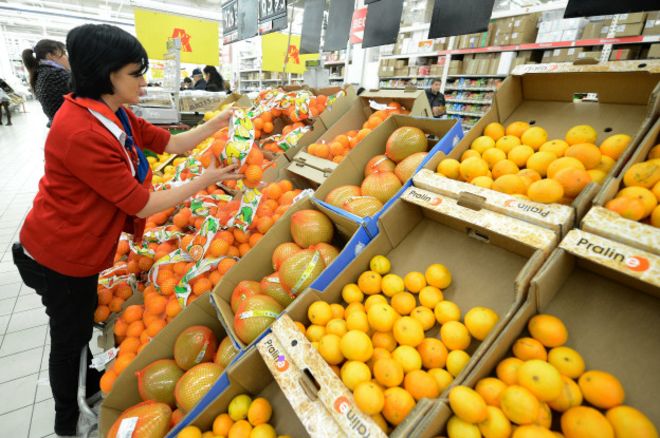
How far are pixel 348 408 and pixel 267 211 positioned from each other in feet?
4.40

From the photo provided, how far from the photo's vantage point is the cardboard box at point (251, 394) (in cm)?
112

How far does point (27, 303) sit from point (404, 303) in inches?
142

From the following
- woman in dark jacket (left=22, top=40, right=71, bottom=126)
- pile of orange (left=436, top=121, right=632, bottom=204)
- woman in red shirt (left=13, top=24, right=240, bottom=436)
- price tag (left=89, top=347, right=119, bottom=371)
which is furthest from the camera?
woman in dark jacket (left=22, top=40, right=71, bottom=126)

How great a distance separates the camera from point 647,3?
1.29 m

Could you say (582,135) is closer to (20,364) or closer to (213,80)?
(20,364)

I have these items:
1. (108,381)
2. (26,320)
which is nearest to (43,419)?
(108,381)

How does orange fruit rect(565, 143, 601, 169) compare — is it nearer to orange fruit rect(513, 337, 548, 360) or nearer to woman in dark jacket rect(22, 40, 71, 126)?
orange fruit rect(513, 337, 548, 360)

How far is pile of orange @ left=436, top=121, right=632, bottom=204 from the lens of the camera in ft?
3.37

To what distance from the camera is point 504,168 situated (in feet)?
4.12

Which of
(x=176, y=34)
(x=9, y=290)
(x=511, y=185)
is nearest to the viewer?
(x=511, y=185)

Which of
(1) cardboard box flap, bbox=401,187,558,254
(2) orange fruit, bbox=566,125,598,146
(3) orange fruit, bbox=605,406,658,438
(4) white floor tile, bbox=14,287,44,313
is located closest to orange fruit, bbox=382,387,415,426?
(3) orange fruit, bbox=605,406,658,438

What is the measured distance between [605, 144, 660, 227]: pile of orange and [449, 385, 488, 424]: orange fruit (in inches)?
25.2

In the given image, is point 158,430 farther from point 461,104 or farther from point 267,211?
point 461,104

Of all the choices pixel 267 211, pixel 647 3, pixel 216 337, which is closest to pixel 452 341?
pixel 216 337
